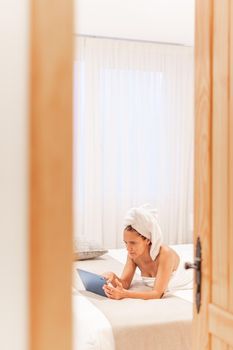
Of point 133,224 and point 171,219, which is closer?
point 133,224

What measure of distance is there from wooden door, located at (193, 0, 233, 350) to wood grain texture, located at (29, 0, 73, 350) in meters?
0.93

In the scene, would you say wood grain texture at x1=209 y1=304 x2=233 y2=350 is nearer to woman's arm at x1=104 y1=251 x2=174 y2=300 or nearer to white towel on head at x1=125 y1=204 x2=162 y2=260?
woman's arm at x1=104 y1=251 x2=174 y2=300

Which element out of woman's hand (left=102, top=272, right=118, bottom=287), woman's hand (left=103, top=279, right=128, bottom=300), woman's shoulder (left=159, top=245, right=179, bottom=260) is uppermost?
woman's shoulder (left=159, top=245, right=179, bottom=260)

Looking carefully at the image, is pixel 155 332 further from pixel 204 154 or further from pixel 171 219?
pixel 171 219

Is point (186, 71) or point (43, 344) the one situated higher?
point (186, 71)

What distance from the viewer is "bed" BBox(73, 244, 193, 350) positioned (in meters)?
2.13

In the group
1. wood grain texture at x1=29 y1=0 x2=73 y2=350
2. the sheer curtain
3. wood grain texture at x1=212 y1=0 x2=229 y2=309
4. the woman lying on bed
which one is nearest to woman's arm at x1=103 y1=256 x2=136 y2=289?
the woman lying on bed

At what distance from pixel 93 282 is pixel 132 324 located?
0.55 m

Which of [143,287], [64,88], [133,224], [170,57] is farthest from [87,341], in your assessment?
[170,57]

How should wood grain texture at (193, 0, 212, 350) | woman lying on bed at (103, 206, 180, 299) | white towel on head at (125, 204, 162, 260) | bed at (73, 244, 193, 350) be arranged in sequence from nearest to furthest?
wood grain texture at (193, 0, 212, 350) → bed at (73, 244, 193, 350) → woman lying on bed at (103, 206, 180, 299) → white towel on head at (125, 204, 162, 260)

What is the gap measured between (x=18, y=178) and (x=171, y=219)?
440 centimetres

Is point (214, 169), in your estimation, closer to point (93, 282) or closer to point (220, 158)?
point (220, 158)

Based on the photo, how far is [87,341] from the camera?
2.11 metres

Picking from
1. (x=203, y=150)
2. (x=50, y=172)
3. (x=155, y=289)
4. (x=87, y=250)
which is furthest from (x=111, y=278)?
(x=50, y=172)
